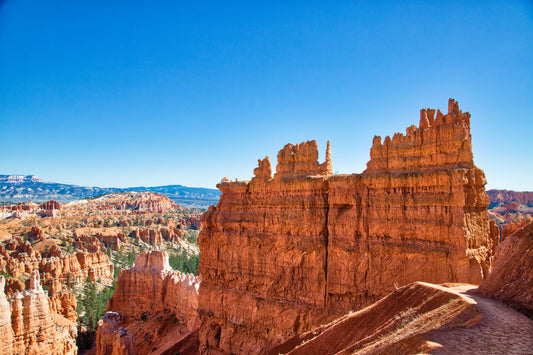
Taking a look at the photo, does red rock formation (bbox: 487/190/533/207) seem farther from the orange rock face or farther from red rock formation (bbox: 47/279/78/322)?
the orange rock face

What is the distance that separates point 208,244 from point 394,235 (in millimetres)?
11047

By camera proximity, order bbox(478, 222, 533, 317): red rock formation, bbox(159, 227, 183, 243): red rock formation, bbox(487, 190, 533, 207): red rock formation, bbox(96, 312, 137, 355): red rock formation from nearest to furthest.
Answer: bbox(478, 222, 533, 317): red rock formation, bbox(96, 312, 137, 355): red rock formation, bbox(159, 227, 183, 243): red rock formation, bbox(487, 190, 533, 207): red rock formation

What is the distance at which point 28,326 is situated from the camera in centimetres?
2547

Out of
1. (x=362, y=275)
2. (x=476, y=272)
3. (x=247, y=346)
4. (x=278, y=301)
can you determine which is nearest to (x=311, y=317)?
(x=278, y=301)

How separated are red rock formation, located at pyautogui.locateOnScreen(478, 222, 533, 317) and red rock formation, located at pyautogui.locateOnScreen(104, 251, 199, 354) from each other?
22.2m

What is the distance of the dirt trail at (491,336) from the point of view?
607 centimetres

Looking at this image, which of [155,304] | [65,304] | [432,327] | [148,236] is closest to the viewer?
[432,327]

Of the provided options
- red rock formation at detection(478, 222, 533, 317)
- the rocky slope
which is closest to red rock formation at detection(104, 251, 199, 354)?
the rocky slope

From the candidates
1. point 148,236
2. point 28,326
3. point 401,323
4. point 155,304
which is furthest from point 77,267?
point 401,323

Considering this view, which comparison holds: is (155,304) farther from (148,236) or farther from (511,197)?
(511,197)

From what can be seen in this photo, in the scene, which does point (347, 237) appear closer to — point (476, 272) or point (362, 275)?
point (362, 275)

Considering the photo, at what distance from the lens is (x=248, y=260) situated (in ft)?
64.1

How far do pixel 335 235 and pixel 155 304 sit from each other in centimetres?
2664

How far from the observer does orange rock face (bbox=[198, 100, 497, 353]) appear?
13.4 meters
